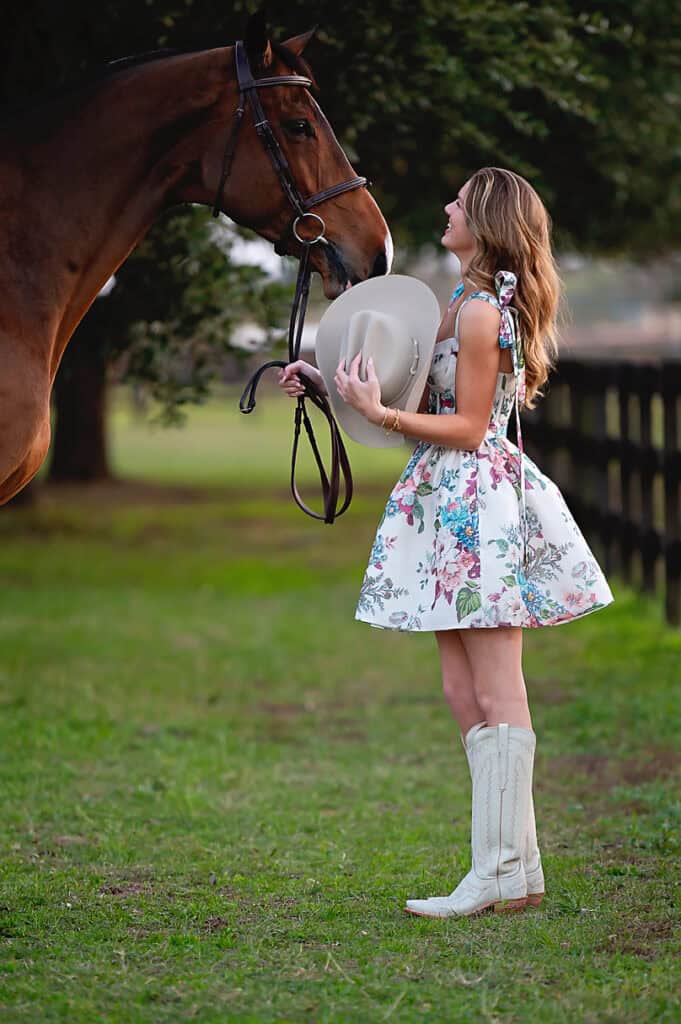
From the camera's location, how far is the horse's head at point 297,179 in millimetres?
3787

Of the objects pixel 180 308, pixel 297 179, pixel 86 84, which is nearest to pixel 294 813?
pixel 297 179

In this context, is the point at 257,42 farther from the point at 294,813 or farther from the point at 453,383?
the point at 294,813

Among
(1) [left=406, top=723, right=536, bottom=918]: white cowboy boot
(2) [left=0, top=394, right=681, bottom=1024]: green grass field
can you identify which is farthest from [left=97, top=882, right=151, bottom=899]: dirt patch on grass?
(1) [left=406, top=723, right=536, bottom=918]: white cowboy boot

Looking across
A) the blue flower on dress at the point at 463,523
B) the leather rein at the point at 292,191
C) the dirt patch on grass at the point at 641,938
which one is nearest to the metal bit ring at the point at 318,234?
the leather rein at the point at 292,191

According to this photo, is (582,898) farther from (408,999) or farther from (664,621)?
(664,621)

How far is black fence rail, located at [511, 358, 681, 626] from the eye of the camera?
26.0 ft

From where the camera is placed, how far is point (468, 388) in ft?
11.7

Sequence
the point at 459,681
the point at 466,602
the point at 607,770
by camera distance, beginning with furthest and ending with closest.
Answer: the point at 607,770, the point at 459,681, the point at 466,602

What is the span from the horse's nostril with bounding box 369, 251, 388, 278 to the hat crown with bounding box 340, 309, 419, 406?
0.22 meters

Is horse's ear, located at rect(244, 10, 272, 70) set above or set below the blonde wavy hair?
above


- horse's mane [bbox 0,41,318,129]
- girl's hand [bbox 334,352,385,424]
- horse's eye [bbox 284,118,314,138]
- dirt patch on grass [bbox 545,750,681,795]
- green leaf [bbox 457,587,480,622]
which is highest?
horse's mane [bbox 0,41,318,129]

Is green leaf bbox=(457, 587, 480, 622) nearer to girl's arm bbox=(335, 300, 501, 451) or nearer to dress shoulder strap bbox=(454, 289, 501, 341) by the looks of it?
girl's arm bbox=(335, 300, 501, 451)

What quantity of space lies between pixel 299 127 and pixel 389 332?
70 centimetres

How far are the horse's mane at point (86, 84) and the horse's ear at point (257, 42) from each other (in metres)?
0.04
